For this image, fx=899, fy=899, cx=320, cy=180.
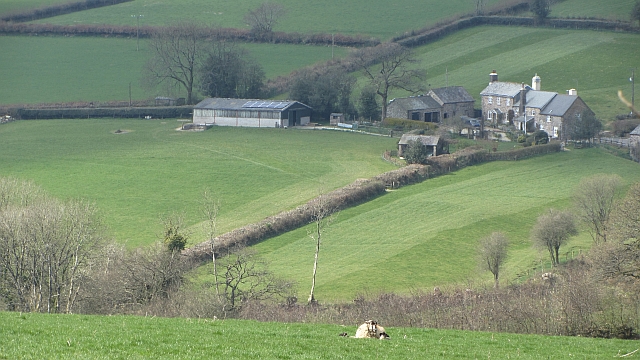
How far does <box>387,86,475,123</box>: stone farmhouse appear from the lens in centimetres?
8162

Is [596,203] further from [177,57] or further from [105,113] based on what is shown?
[177,57]

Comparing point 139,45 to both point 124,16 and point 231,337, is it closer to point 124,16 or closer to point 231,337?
point 124,16

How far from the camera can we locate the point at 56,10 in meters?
111

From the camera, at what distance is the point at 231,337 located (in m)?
20.2

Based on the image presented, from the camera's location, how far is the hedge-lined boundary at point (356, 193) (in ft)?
149

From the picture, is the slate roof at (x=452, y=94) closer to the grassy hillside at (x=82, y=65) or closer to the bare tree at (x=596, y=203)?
the grassy hillside at (x=82, y=65)

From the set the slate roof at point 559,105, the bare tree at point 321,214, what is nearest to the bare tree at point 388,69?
the slate roof at point 559,105

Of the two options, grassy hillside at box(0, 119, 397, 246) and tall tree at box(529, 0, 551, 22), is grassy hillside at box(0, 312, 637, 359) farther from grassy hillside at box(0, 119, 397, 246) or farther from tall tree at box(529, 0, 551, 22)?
tall tree at box(529, 0, 551, 22)

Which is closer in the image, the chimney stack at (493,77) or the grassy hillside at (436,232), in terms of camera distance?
the grassy hillside at (436,232)

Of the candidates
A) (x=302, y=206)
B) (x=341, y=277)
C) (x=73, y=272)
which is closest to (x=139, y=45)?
(x=302, y=206)

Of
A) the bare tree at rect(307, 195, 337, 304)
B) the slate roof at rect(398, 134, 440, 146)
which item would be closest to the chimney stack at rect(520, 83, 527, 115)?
the slate roof at rect(398, 134, 440, 146)

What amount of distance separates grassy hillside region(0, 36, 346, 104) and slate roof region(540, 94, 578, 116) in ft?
101

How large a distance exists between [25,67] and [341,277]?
68.0 metres

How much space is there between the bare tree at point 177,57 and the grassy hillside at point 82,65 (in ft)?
8.09
